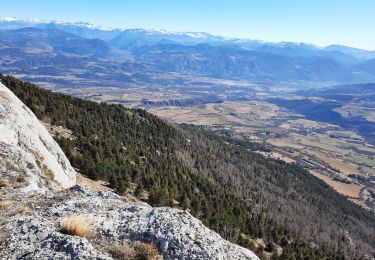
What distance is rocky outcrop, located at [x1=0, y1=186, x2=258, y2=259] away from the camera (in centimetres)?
2167

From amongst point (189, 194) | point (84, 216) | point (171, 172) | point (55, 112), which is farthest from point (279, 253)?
point (84, 216)

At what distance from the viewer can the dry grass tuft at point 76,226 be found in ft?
75.7

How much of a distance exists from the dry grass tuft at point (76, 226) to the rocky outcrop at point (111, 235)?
0.31 meters

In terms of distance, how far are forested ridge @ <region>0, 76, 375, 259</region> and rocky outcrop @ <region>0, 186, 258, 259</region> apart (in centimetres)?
4386

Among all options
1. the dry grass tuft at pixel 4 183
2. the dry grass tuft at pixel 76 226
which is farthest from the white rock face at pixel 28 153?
the dry grass tuft at pixel 76 226

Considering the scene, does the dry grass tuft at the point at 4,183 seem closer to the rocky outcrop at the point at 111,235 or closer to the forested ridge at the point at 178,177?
the rocky outcrop at the point at 111,235

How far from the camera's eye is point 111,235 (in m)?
23.5

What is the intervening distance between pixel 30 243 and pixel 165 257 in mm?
7848

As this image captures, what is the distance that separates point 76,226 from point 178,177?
9198 cm

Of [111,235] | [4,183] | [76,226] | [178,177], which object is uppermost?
[76,226]

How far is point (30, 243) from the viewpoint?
22516mm

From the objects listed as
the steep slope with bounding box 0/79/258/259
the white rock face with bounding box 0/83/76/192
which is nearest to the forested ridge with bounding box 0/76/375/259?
the white rock face with bounding box 0/83/76/192

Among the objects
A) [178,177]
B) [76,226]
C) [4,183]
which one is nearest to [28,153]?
[4,183]

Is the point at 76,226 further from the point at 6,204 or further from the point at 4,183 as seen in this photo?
the point at 4,183
